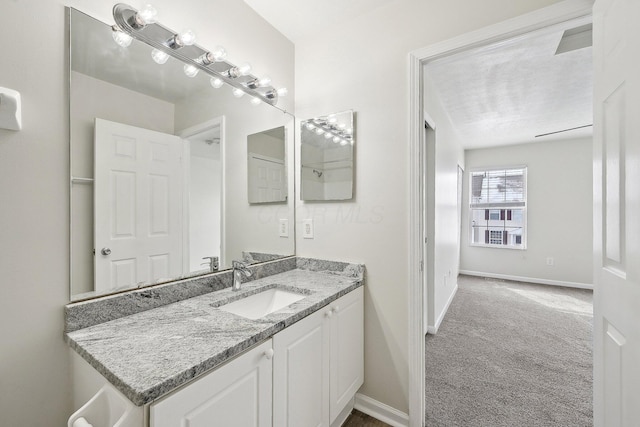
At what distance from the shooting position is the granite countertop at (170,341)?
68cm

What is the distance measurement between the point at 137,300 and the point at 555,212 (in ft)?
19.6

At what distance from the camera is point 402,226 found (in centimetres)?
157

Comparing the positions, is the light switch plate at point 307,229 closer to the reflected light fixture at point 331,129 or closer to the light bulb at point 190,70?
the reflected light fixture at point 331,129

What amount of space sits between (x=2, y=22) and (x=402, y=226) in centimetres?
176

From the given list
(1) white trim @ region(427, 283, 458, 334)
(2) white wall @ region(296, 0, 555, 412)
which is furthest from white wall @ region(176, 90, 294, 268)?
(1) white trim @ region(427, 283, 458, 334)

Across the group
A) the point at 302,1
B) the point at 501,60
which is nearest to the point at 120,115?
the point at 302,1

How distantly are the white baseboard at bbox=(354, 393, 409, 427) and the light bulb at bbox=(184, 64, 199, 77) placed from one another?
2.07 meters

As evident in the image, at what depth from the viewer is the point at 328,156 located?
1.83 m

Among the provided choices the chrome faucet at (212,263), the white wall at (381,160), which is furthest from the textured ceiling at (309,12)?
the chrome faucet at (212,263)

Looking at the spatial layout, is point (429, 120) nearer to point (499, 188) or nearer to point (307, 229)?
point (307, 229)

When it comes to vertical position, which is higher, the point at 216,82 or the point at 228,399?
the point at 216,82

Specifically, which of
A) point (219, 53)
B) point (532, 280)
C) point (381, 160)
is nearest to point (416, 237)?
point (381, 160)

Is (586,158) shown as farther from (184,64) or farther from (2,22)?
(2,22)

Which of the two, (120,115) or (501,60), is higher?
(501,60)
